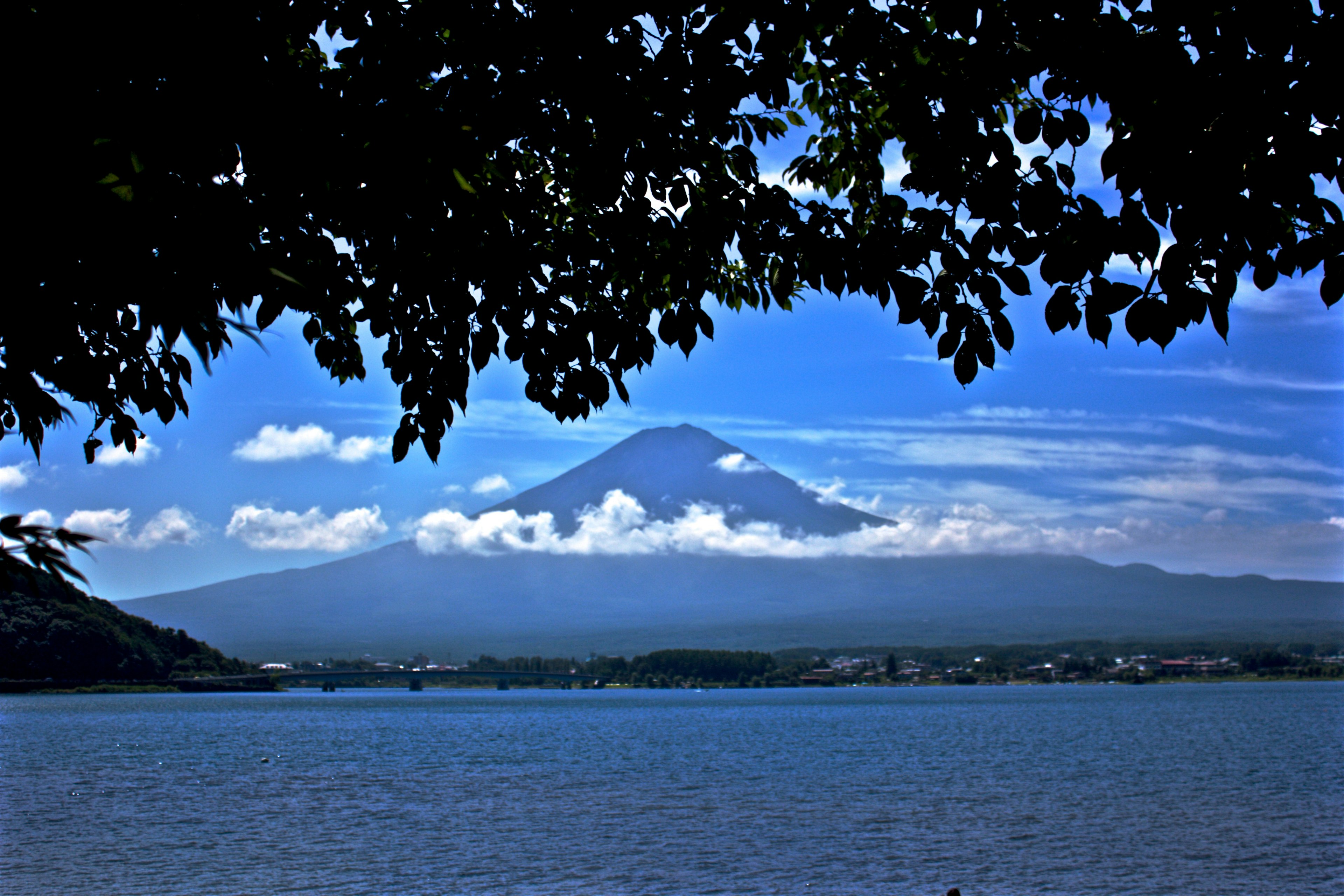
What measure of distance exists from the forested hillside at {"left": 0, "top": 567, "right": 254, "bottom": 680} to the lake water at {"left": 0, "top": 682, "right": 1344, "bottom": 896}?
36.9 meters

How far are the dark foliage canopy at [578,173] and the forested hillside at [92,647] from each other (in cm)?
11106

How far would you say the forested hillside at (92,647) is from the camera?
117 m

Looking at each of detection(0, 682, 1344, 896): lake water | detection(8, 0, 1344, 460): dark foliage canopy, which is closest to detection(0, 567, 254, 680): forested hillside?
detection(0, 682, 1344, 896): lake water

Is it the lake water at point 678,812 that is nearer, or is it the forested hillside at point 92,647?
the lake water at point 678,812

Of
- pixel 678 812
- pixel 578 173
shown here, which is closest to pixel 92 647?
pixel 678 812

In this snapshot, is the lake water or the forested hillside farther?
the forested hillside

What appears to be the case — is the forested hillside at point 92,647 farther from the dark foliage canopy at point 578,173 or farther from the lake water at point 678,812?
the dark foliage canopy at point 578,173

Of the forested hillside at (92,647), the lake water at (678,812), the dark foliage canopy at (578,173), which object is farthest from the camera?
the forested hillside at (92,647)

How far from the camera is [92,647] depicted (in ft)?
443

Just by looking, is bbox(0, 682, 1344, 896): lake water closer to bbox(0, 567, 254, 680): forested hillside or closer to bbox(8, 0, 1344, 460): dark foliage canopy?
bbox(8, 0, 1344, 460): dark foliage canopy

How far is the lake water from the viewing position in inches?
1009

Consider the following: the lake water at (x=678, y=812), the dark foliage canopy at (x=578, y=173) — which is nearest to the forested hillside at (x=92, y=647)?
the lake water at (x=678, y=812)

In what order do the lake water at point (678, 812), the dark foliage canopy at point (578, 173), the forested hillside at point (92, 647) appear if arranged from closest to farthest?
the dark foliage canopy at point (578, 173) → the lake water at point (678, 812) → the forested hillside at point (92, 647)

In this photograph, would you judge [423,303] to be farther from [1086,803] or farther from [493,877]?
[1086,803]
